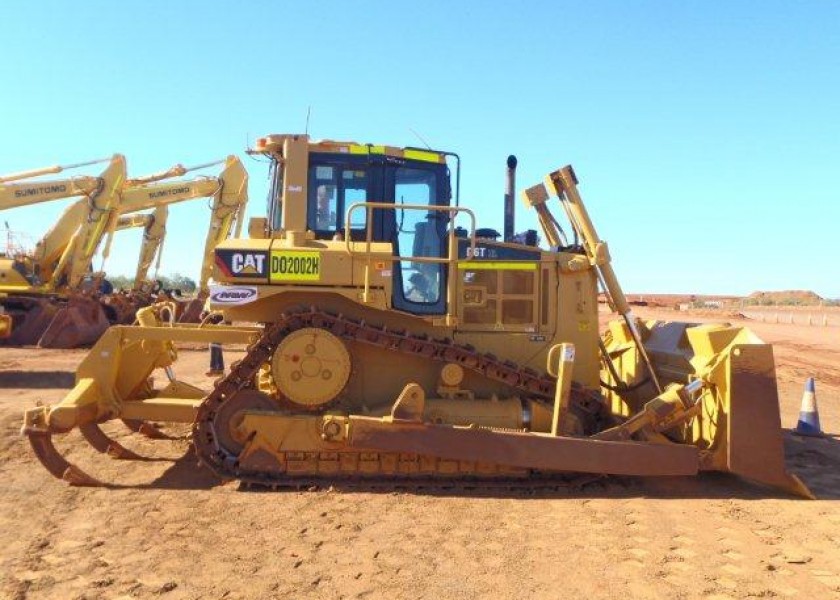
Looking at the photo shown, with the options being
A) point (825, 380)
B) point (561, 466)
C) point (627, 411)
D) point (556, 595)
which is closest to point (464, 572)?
point (556, 595)

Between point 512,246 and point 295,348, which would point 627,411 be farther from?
point 295,348

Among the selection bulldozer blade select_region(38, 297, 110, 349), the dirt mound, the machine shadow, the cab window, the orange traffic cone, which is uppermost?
the dirt mound

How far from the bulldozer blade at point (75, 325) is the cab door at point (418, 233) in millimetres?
14537

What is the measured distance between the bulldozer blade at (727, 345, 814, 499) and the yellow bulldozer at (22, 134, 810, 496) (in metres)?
0.01

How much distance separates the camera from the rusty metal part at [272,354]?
6.09 m

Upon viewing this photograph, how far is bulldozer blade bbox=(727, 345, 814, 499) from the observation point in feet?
19.5

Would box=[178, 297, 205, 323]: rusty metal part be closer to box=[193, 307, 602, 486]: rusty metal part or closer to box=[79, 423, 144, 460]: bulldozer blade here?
box=[79, 423, 144, 460]: bulldozer blade

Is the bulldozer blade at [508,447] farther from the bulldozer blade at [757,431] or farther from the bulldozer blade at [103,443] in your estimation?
the bulldozer blade at [103,443]

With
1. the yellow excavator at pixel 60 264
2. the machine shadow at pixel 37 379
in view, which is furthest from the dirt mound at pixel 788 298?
the machine shadow at pixel 37 379

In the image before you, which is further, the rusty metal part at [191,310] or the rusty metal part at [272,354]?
the rusty metal part at [191,310]

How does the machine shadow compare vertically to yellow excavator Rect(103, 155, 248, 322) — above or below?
below

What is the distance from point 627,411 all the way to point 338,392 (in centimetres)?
331

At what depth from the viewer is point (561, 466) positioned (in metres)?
5.91

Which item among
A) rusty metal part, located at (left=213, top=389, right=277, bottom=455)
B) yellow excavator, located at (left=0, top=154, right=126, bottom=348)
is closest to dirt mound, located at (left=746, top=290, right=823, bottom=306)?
yellow excavator, located at (left=0, top=154, right=126, bottom=348)
